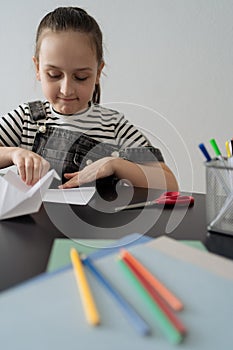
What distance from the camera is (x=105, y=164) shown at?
0.65 m

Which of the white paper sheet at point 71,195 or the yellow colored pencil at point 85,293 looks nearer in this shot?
the yellow colored pencil at point 85,293

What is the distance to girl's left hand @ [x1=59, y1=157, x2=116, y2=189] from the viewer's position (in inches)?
24.0

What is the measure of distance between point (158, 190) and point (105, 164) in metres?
0.10

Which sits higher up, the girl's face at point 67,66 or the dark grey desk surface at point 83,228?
the girl's face at point 67,66

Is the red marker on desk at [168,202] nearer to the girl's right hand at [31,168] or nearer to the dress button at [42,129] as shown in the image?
the girl's right hand at [31,168]

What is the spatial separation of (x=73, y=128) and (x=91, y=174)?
0.22 m

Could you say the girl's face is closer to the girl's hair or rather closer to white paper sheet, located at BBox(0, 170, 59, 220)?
the girl's hair

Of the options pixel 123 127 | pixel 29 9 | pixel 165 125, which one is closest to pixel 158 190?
pixel 123 127

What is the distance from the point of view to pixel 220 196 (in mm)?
415

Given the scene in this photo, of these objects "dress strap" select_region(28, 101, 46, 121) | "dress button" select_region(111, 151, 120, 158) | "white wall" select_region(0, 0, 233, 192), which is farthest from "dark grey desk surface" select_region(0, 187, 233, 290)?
"white wall" select_region(0, 0, 233, 192)

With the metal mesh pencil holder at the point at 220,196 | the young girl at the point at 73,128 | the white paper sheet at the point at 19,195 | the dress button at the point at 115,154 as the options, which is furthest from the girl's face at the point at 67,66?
the metal mesh pencil holder at the point at 220,196

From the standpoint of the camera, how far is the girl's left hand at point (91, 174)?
610 millimetres

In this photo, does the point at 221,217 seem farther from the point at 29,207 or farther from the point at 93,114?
the point at 93,114

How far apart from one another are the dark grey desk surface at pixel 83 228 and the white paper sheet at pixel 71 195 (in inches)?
0.6
